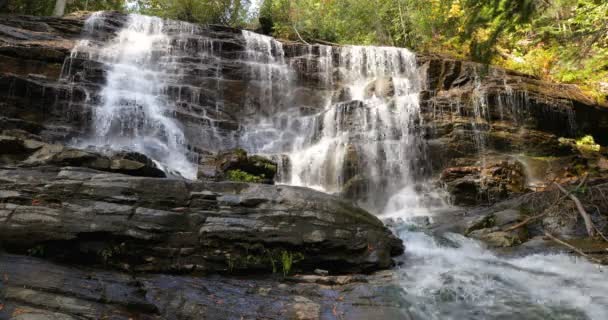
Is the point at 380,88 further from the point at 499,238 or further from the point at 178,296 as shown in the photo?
the point at 178,296

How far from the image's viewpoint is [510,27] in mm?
6461

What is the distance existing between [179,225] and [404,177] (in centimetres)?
882

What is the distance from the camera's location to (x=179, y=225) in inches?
238

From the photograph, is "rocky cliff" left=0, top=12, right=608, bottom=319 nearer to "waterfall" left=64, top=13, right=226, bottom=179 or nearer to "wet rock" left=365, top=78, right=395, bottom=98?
"wet rock" left=365, top=78, right=395, bottom=98

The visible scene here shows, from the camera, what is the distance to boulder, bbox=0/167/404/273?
561 cm

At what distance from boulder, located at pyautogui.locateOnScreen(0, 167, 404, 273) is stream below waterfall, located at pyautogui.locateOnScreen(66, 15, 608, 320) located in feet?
4.01

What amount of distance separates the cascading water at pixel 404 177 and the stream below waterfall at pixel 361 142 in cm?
3

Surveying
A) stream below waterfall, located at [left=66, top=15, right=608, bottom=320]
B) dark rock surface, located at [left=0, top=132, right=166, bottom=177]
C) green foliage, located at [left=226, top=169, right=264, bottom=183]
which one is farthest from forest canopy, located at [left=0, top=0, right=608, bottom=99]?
dark rock surface, located at [left=0, top=132, right=166, bottom=177]

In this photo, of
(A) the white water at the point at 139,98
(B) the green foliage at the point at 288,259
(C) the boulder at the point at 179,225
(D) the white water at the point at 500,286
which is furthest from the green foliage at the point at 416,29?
(B) the green foliage at the point at 288,259

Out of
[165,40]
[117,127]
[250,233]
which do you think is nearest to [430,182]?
[250,233]

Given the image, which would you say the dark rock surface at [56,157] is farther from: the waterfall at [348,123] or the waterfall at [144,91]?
the waterfall at [348,123]

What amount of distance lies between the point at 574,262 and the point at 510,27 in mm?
3907

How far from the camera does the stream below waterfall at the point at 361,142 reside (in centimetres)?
574

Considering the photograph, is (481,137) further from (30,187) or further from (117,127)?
(30,187)
